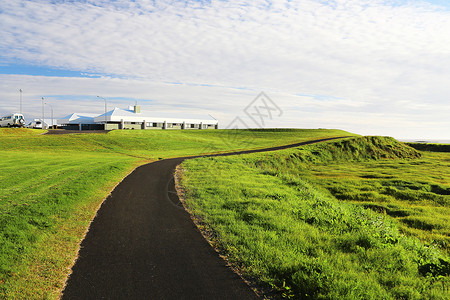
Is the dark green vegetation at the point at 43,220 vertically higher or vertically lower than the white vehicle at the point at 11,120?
lower

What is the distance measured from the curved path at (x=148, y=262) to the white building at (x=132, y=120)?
80.0 m

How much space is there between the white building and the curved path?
80.0 meters

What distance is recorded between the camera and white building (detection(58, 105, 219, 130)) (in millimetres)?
85500

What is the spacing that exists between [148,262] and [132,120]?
8687cm

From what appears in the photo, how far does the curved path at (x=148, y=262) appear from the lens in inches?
222

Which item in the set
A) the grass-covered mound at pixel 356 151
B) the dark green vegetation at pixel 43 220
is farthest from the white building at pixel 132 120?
the dark green vegetation at pixel 43 220

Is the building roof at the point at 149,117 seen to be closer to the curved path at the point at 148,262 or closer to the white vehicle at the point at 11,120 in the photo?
the white vehicle at the point at 11,120

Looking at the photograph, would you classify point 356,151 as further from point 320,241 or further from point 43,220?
point 43,220

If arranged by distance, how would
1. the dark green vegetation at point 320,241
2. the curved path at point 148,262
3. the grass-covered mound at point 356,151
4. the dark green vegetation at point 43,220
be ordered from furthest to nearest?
the grass-covered mound at point 356,151 < the dark green vegetation at point 43,220 < the dark green vegetation at point 320,241 < the curved path at point 148,262

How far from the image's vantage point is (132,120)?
8819 centimetres

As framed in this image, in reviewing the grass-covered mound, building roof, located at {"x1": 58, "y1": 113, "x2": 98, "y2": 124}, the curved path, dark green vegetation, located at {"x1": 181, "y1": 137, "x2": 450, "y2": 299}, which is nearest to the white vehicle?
building roof, located at {"x1": 58, "y1": 113, "x2": 98, "y2": 124}

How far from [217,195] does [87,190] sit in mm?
7058

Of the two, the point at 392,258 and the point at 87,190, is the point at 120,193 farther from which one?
the point at 392,258

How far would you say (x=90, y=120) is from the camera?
96.5 meters
